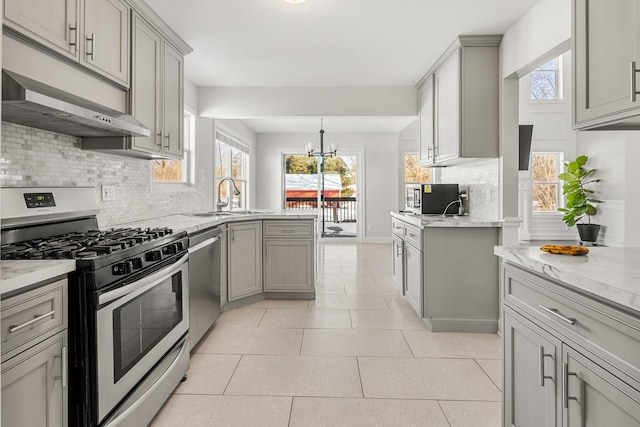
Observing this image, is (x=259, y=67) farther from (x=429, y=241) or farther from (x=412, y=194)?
(x=429, y=241)

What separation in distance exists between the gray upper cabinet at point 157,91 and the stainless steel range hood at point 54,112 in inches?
12.1

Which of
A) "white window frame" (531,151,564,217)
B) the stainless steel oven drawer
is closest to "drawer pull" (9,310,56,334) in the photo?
the stainless steel oven drawer

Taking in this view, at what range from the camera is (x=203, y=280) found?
2.81 metres

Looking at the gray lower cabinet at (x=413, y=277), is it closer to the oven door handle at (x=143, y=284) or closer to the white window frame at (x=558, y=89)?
the oven door handle at (x=143, y=284)

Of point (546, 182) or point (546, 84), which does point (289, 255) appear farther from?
point (546, 84)

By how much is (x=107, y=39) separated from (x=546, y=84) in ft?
24.4

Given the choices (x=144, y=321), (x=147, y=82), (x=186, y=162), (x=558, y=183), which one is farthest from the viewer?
(x=558, y=183)

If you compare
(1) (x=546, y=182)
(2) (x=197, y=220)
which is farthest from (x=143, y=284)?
(1) (x=546, y=182)

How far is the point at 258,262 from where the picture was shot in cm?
387

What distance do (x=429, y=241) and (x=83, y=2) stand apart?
280 cm

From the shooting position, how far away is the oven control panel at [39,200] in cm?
183

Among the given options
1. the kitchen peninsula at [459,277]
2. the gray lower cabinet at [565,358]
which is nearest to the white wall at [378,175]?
the kitchen peninsula at [459,277]

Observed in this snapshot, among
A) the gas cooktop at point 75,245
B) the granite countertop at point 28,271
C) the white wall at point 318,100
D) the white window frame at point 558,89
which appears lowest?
the granite countertop at point 28,271

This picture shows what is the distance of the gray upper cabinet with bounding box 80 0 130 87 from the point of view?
199 centimetres
